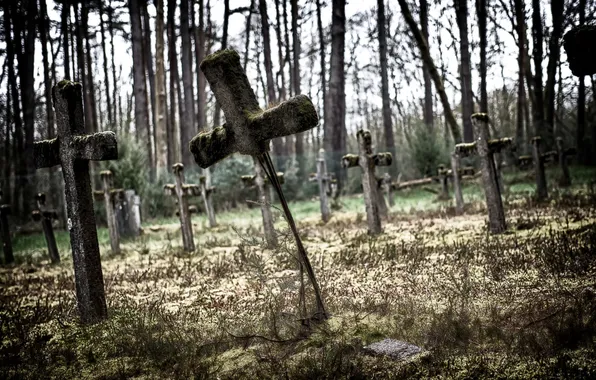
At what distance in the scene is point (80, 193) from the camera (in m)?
4.46

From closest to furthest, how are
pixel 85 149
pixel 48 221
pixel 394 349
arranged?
1. pixel 394 349
2. pixel 85 149
3. pixel 48 221

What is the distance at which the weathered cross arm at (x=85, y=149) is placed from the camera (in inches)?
A: 164

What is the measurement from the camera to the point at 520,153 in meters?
23.9

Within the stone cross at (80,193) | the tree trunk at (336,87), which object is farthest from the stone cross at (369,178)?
the tree trunk at (336,87)

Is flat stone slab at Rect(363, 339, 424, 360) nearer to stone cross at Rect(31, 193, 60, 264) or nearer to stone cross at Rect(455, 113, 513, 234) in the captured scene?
stone cross at Rect(455, 113, 513, 234)

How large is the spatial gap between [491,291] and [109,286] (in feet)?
17.1

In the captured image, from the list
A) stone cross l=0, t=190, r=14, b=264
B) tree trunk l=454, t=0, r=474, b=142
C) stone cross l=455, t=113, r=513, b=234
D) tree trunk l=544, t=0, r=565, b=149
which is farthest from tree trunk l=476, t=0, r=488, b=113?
stone cross l=0, t=190, r=14, b=264

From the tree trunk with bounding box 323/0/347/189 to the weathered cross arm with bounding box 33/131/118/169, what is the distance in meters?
17.9

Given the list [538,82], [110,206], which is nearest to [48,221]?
[110,206]

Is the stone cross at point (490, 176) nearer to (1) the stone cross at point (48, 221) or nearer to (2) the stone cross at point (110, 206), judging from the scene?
(2) the stone cross at point (110, 206)

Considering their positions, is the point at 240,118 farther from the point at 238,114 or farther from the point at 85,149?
the point at 85,149

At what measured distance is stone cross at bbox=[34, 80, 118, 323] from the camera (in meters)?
4.38

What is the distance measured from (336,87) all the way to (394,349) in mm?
19911

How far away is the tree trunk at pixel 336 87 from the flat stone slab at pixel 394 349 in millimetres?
19571
